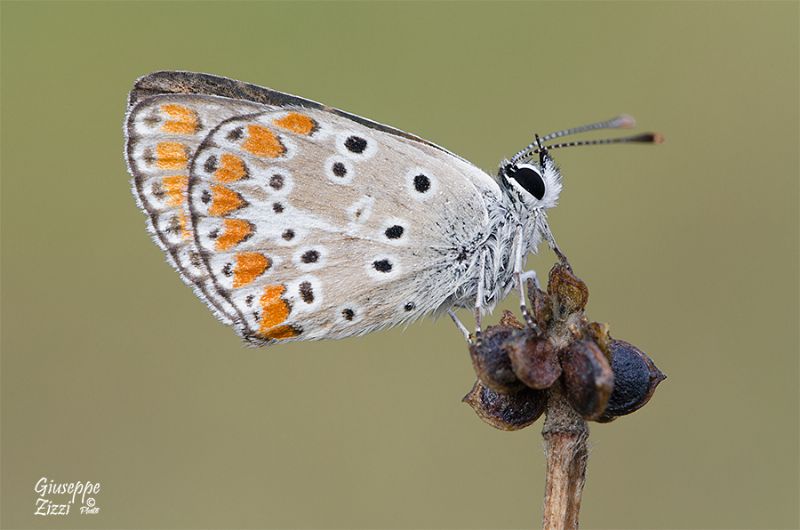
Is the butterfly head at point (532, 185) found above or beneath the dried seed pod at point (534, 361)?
above

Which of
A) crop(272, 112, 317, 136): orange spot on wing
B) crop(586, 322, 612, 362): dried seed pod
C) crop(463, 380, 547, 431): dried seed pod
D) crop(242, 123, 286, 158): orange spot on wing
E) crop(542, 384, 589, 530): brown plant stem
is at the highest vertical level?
crop(272, 112, 317, 136): orange spot on wing

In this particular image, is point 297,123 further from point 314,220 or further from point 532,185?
point 532,185

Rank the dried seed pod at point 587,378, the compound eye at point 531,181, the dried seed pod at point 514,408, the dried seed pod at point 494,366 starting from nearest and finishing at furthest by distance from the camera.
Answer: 1. the dried seed pod at point 587,378
2. the dried seed pod at point 494,366
3. the dried seed pod at point 514,408
4. the compound eye at point 531,181

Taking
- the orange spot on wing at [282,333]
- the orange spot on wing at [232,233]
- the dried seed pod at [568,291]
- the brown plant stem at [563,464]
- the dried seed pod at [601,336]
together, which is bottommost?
the brown plant stem at [563,464]

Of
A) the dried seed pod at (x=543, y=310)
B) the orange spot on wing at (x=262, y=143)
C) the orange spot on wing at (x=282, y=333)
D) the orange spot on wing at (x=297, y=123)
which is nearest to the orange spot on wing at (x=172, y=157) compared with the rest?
the orange spot on wing at (x=262, y=143)

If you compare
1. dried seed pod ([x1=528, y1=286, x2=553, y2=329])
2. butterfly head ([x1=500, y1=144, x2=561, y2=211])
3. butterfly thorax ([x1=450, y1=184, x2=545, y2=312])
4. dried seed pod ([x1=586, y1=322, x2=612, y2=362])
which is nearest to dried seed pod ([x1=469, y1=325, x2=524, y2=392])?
dried seed pod ([x1=528, y1=286, x2=553, y2=329])

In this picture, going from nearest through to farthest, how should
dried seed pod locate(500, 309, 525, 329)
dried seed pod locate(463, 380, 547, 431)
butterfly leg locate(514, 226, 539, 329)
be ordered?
1. dried seed pod locate(463, 380, 547, 431)
2. dried seed pod locate(500, 309, 525, 329)
3. butterfly leg locate(514, 226, 539, 329)

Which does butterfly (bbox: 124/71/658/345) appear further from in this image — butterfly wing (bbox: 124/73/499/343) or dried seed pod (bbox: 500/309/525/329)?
dried seed pod (bbox: 500/309/525/329)

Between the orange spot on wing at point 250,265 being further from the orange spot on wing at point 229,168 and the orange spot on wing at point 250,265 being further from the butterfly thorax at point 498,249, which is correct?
→ the butterfly thorax at point 498,249
